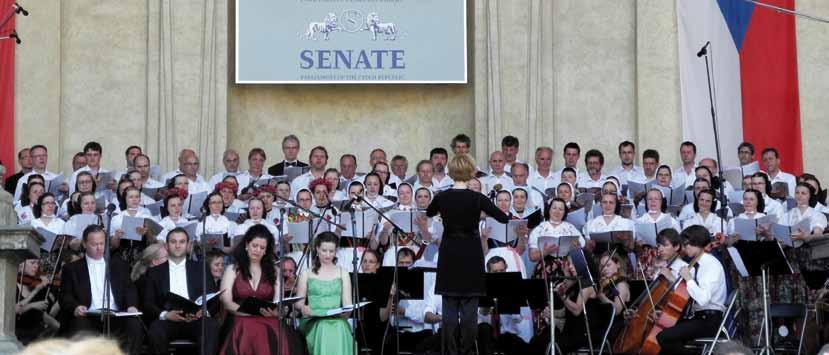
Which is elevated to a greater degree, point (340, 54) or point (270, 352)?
point (340, 54)

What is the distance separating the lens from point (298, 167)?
14219 mm

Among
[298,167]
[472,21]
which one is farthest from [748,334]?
[472,21]

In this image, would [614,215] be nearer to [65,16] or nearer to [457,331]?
[457,331]

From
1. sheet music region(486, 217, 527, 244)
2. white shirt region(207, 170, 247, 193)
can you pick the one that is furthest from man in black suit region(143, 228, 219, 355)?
white shirt region(207, 170, 247, 193)

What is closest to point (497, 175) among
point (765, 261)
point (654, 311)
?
point (654, 311)

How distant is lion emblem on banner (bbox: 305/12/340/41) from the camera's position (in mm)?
16219

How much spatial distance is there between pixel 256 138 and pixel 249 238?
21.2 feet

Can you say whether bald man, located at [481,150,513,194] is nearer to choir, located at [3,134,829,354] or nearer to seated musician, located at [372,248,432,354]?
choir, located at [3,134,829,354]

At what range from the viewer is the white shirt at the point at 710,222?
1238cm

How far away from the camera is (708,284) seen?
34.2ft

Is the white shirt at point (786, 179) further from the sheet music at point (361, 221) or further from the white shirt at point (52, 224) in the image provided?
the white shirt at point (52, 224)

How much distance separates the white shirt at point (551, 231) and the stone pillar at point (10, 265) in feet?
15.4

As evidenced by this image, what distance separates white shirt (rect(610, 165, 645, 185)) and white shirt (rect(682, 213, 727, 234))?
1421 mm

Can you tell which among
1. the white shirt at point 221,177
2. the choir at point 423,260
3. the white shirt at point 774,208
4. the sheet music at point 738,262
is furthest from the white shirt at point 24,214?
the white shirt at point 774,208
